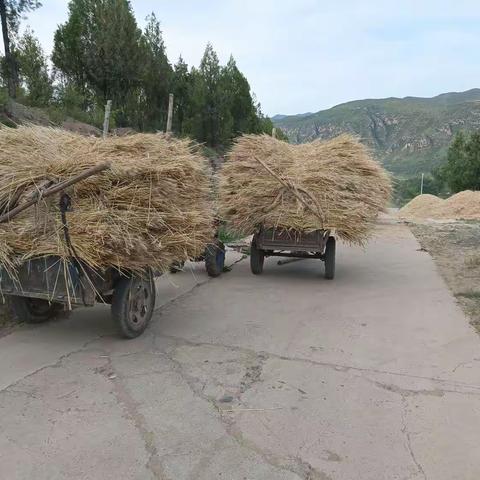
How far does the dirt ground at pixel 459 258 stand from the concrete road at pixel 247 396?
0.68 meters

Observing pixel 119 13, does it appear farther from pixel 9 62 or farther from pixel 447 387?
pixel 447 387

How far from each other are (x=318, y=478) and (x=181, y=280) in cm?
588

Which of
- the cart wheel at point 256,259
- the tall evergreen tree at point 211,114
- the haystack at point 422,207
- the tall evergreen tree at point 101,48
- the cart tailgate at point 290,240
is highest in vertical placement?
the tall evergreen tree at point 101,48

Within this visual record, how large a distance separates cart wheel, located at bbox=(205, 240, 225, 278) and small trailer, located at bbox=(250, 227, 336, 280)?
585 mm

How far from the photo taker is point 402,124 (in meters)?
140

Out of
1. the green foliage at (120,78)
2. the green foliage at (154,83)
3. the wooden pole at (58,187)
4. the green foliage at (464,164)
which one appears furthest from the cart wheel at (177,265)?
the green foliage at (464,164)

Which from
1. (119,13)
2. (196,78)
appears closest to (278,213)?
(119,13)

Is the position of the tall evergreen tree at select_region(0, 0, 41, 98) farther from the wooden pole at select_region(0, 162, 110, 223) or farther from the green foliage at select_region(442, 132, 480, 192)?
the green foliage at select_region(442, 132, 480, 192)

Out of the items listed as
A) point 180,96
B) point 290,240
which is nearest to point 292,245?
point 290,240

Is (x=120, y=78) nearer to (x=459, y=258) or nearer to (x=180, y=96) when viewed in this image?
(x=180, y=96)

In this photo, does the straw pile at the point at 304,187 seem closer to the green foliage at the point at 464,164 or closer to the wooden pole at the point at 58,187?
the wooden pole at the point at 58,187

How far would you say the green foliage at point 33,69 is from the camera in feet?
83.9

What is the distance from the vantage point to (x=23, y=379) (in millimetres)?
4516

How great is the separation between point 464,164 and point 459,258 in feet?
124
